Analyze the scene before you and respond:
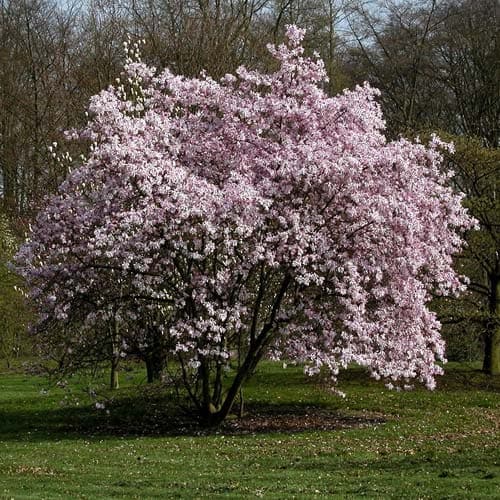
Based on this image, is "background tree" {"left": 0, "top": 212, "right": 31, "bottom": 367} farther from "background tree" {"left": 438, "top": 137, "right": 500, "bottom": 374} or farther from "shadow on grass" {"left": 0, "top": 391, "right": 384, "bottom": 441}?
"background tree" {"left": 438, "top": 137, "right": 500, "bottom": 374}

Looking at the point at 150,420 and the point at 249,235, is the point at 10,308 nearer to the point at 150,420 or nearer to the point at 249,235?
the point at 150,420

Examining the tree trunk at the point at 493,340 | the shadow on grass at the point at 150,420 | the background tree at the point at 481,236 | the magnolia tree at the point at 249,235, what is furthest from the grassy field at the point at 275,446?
the background tree at the point at 481,236

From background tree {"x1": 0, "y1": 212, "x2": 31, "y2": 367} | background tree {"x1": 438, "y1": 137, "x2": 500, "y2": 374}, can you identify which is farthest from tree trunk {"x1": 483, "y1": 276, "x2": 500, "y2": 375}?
background tree {"x1": 0, "y1": 212, "x2": 31, "y2": 367}

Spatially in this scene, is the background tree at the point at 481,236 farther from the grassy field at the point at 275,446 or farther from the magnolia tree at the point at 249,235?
the magnolia tree at the point at 249,235

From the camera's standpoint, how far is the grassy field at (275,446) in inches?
461

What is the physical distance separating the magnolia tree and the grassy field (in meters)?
1.52

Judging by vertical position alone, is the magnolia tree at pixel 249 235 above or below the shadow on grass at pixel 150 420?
above

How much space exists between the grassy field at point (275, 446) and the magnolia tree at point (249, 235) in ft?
4.98

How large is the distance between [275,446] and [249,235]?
401 cm

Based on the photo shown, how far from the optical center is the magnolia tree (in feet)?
52.6

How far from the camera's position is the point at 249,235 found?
15.8m

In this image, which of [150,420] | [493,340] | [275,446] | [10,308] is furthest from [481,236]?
[10,308]

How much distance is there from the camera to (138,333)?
1830cm

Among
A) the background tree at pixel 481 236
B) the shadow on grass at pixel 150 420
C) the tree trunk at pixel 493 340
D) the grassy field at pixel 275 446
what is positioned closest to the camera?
the grassy field at pixel 275 446
